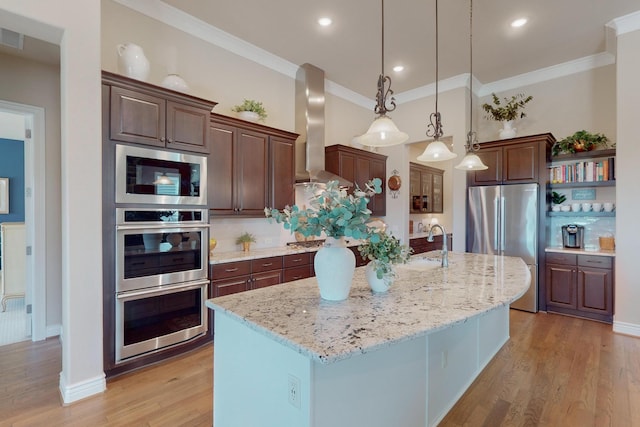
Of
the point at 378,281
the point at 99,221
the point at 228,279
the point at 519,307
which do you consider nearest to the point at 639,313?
the point at 519,307

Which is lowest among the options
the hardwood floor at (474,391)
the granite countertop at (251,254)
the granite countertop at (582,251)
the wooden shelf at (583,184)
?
the hardwood floor at (474,391)

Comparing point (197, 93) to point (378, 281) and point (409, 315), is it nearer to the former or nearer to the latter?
point (378, 281)

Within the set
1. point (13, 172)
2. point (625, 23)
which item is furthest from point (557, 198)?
point (13, 172)

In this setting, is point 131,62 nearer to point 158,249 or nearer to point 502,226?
point 158,249

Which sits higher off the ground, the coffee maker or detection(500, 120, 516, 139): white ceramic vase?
detection(500, 120, 516, 139): white ceramic vase

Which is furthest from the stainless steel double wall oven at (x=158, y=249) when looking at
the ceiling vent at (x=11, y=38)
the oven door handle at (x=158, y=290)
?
the ceiling vent at (x=11, y=38)

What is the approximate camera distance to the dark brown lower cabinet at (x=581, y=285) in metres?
3.65

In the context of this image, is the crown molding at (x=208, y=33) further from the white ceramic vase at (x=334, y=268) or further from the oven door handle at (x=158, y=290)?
the white ceramic vase at (x=334, y=268)

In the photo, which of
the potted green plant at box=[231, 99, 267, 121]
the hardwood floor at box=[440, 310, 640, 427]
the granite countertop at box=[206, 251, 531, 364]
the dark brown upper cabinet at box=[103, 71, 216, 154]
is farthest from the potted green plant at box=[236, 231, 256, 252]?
the hardwood floor at box=[440, 310, 640, 427]

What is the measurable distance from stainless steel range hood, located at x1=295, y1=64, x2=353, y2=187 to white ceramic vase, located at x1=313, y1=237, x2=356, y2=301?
2702 millimetres

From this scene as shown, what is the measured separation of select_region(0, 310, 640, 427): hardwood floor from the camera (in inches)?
78.4

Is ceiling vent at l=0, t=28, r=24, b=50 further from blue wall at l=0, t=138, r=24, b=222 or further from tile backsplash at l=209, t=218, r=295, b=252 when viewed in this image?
blue wall at l=0, t=138, r=24, b=222

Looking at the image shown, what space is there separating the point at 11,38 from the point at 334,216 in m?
3.33

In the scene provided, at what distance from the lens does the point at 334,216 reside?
1447 millimetres
